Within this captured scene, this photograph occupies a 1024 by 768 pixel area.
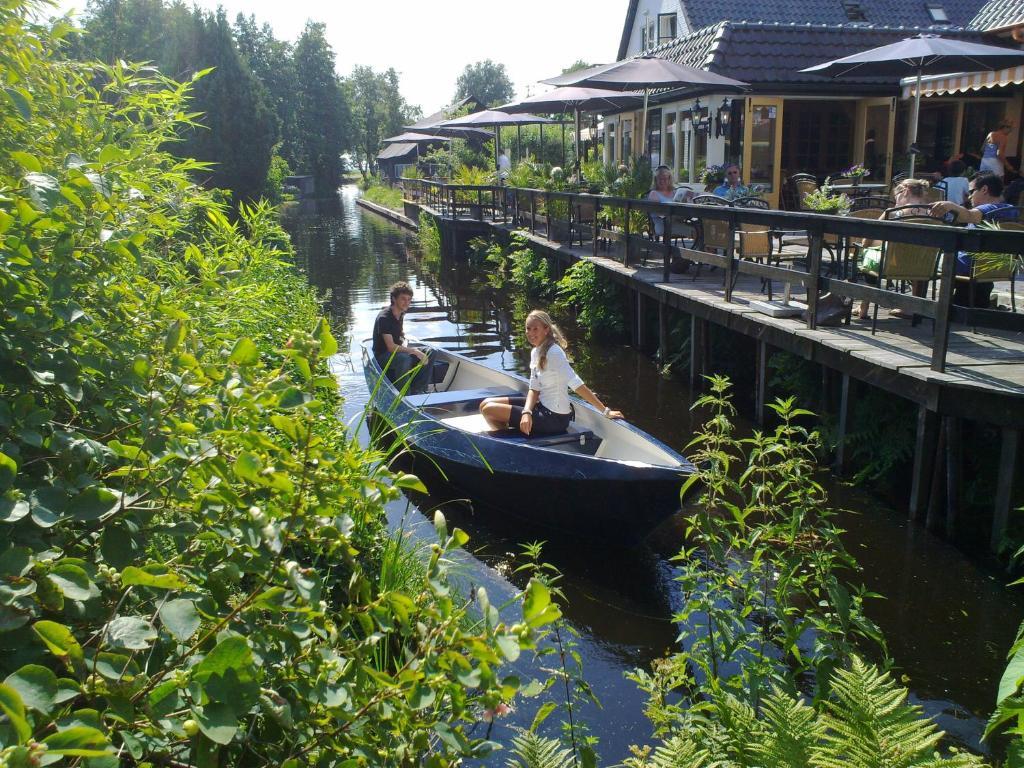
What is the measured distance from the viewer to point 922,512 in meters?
6.77

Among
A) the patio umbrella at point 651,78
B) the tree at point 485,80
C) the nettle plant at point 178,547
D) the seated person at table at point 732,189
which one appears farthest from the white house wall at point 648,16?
the tree at point 485,80

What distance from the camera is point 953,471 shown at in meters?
6.42

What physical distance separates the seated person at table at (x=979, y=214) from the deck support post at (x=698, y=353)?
3137mm

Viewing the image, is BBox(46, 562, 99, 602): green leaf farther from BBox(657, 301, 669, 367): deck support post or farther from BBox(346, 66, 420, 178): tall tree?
BBox(346, 66, 420, 178): tall tree

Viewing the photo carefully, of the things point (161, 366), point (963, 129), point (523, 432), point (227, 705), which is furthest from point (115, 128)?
point (963, 129)

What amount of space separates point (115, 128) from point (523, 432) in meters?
4.13

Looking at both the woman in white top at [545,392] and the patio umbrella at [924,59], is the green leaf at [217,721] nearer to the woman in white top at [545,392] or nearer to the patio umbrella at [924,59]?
the woman in white top at [545,392]

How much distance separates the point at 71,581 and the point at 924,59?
12.8 m

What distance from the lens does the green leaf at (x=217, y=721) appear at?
57.4 inches

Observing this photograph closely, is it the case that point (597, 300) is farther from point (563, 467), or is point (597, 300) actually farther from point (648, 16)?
point (648, 16)

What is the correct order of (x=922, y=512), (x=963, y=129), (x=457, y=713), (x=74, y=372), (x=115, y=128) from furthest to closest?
(x=963, y=129), (x=922, y=512), (x=115, y=128), (x=74, y=372), (x=457, y=713)

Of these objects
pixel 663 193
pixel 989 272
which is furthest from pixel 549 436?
pixel 663 193

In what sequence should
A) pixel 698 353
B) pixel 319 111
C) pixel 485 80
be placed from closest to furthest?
pixel 698 353 < pixel 319 111 < pixel 485 80

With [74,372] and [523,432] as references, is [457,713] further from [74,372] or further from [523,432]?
[523,432]
